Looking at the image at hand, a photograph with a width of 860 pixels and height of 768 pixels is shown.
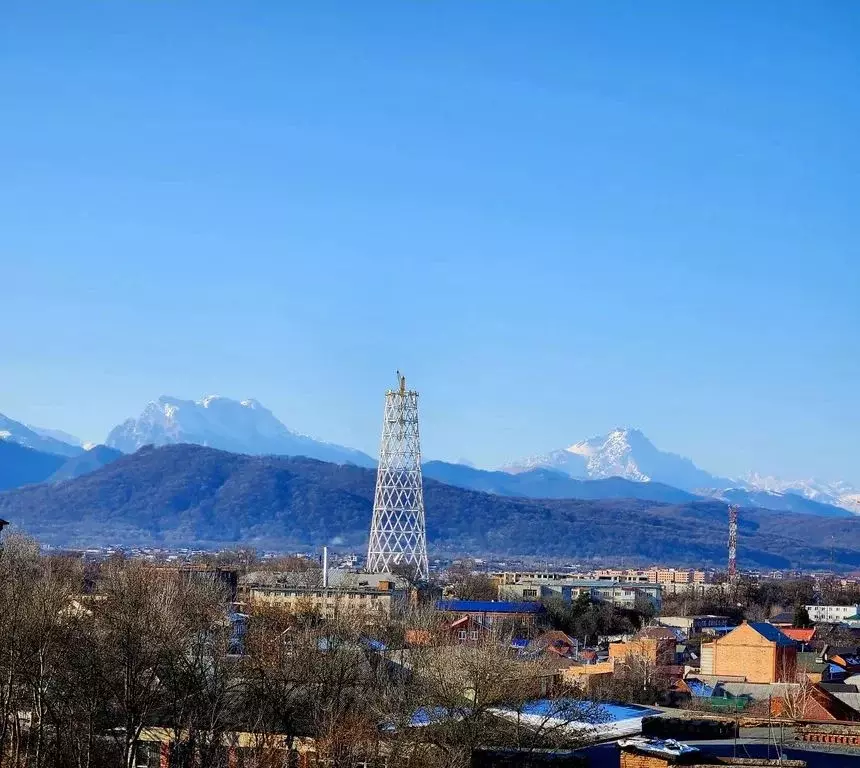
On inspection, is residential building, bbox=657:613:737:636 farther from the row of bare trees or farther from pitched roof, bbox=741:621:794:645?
the row of bare trees

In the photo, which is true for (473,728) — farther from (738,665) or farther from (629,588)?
(629,588)

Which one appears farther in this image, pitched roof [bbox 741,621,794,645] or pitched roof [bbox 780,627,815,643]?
pitched roof [bbox 780,627,815,643]

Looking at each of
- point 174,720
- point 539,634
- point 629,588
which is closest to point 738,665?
point 539,634

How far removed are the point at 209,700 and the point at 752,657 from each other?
2101 centimetres

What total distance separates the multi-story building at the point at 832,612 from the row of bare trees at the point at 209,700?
170 ft

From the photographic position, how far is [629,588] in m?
84.4

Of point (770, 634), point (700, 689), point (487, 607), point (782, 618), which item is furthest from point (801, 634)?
point (700, 689)

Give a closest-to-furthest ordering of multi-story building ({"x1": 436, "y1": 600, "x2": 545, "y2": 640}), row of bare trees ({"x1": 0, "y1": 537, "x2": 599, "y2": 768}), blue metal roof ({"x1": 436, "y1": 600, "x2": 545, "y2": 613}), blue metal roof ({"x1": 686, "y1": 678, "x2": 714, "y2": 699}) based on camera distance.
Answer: row of bare trees ({"x1": 0, "y1": 537, "x2": 599, "y2": 768})
blue metal roof ({"x1": 686, "y1": 678, "x2": 714, "y2": 699})
multi-story building ({"x1": 436, "y1": 600, "x2": 545, "y2": 640})
blue metal roof ({"x1": 436, "y1": 600, "x2": 545, "y2": 613})

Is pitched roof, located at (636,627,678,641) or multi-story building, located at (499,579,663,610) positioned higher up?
multi-story building, located at (499,579,663,610)

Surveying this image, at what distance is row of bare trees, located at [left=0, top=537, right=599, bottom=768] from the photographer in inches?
736

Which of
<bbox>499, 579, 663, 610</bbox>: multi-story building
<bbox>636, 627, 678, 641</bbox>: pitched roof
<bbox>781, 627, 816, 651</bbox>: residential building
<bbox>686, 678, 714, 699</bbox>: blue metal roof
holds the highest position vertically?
<bbox>499, 579, 663, 610</bbox>: multi-story building

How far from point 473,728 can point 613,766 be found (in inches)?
65.8

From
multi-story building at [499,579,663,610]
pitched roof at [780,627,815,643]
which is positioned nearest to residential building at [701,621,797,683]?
pitched roof at [780,627,815,643]

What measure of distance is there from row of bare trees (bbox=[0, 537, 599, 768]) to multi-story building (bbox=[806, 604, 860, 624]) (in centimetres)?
5194
